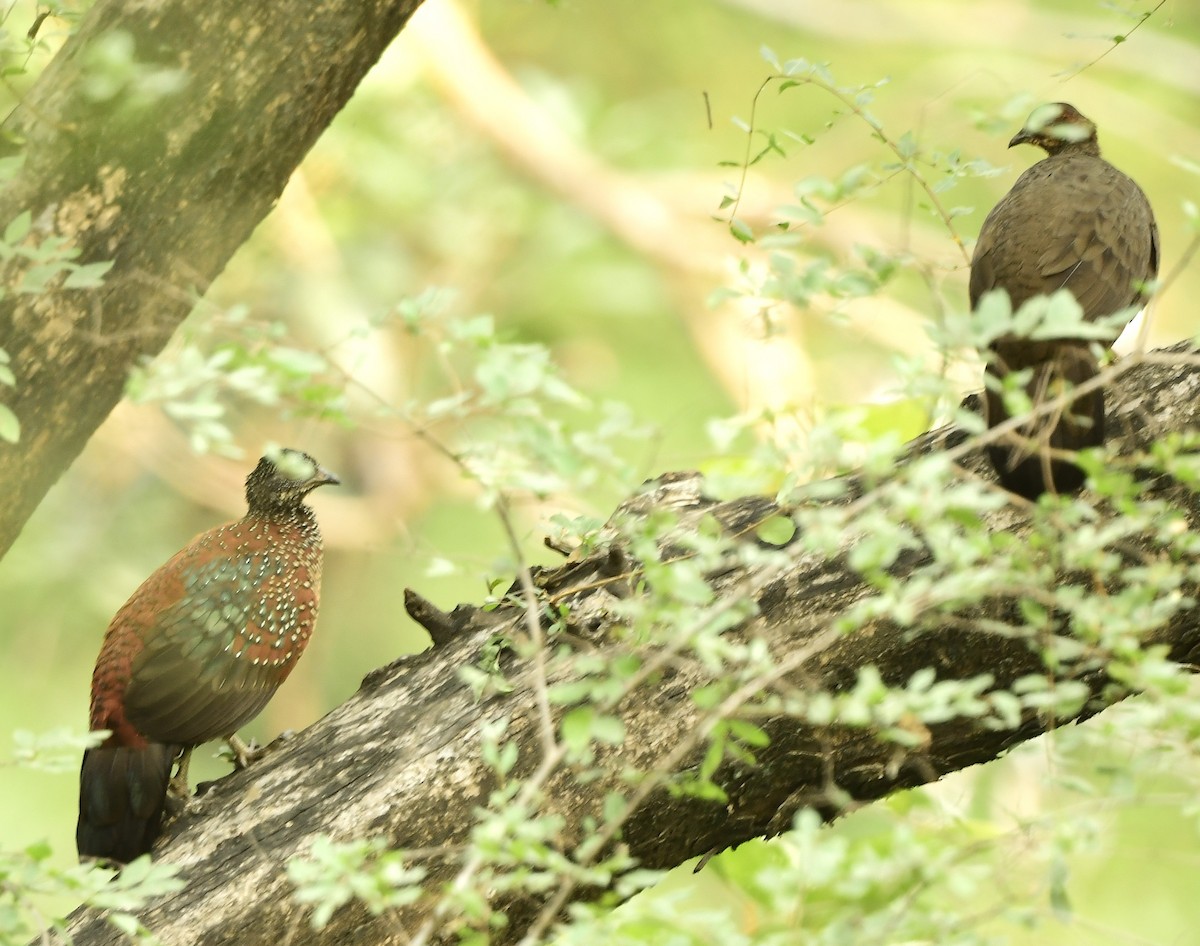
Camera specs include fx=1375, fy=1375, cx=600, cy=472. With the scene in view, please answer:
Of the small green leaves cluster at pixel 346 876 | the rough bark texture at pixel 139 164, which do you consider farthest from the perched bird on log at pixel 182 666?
the small green leaves cluster at pixel 346 876

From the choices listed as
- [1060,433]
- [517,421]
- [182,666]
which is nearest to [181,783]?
[182,666]

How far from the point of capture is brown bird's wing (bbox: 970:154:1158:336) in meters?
2.90

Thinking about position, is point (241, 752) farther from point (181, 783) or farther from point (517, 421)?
point (517, 421)

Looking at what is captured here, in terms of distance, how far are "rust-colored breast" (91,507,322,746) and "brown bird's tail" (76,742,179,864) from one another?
9cm

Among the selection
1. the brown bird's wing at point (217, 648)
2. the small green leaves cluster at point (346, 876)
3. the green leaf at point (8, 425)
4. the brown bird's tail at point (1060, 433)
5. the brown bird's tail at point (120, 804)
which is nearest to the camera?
the small green leaves cluster at point (346, 876)

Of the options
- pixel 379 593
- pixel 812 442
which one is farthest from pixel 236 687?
pixel 379 593

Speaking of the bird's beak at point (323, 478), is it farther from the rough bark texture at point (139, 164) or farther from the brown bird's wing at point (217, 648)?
the rough bark texture at point (139, 164)

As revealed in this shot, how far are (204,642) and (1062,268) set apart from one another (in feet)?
7.12

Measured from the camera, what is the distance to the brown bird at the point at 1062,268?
2637 millimetres

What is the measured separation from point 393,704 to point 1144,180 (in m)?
8.69

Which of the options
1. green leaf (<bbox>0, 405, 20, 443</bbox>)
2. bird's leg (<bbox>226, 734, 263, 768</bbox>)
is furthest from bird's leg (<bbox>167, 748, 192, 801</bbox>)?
green leaf (<bbox>0, 405, 20, 443</bbox>)

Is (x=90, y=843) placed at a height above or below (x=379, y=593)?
above

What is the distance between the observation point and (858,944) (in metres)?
1.80

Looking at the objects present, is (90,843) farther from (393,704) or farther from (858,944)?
(858,944)
